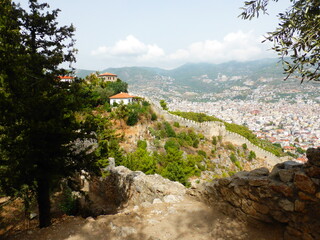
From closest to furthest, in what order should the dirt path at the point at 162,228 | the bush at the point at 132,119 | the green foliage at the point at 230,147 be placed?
the dirt path at the point at 162,228, the bush at the point at 132,119, the green foliage at the point at 230,147

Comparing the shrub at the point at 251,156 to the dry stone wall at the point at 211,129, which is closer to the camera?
the shrub at the point at 251,156

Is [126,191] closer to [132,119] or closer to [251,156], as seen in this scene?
[132,119]

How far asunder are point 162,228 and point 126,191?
4.65 m

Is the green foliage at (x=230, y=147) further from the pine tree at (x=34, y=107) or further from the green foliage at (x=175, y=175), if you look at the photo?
the pine tree at (x=34, y=107)

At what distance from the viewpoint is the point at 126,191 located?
10008mm

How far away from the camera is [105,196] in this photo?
11188 millimetres

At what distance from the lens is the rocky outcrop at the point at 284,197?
12.9 ft

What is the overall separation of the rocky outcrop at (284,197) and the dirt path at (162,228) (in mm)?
390

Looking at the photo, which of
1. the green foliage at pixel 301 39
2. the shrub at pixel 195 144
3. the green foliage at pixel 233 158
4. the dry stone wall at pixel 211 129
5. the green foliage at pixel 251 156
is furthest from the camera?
the dry stone wall at pixel 211 129

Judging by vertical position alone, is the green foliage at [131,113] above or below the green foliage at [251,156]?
above

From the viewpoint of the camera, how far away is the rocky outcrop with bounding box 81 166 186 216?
8.79 m

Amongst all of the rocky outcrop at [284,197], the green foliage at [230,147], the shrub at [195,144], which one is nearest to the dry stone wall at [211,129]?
the green foliage at [230,147]

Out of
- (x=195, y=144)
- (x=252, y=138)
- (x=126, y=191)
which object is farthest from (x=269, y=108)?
(x=126, y=191)

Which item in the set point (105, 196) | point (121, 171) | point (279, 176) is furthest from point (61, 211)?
point (279, 176)
